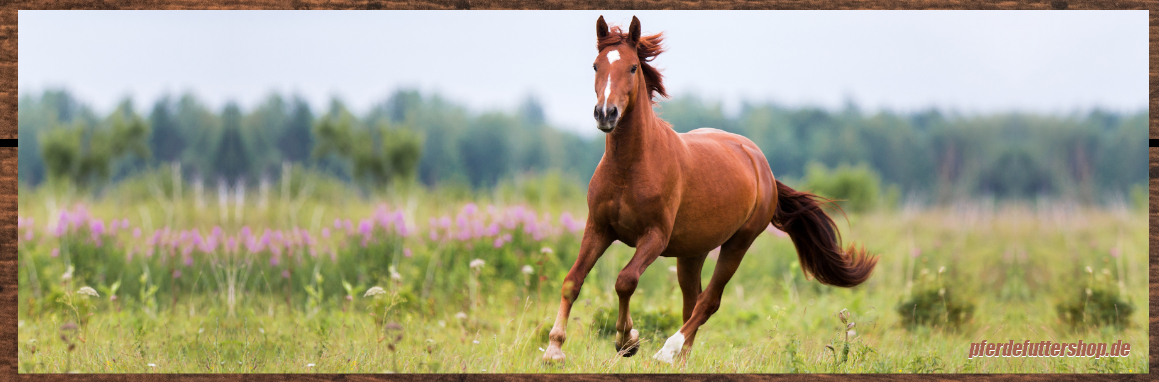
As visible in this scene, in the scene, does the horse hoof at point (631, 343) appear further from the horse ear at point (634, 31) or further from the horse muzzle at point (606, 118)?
the horse ear at point (634, 31)

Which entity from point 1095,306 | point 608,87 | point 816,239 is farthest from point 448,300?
point 1095,306

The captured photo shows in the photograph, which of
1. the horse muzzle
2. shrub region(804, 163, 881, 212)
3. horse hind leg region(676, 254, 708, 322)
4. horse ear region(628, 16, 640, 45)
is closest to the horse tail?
horse hind leg region(676, 254, 708, 322)

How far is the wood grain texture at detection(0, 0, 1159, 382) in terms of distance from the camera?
3.69m

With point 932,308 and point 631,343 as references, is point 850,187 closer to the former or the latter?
point 932,308

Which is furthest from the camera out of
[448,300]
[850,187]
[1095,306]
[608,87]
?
[850,187]

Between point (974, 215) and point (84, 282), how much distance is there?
48.1 feet

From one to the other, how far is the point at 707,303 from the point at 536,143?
37.6m

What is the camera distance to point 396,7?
3.81m

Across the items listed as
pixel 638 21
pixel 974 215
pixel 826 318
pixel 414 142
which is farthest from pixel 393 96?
pixel 638 21

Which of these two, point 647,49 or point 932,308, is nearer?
point 647,49

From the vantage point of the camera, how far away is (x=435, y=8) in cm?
377

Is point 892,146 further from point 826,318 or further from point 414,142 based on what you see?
point 826,318

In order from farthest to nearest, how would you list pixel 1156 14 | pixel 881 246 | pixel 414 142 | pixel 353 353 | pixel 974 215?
pixel 414 142, pixel 974 215, pixel 881 246, pixel 353 353, pixel 1156 14

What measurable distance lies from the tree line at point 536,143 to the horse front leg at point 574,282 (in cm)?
1411
